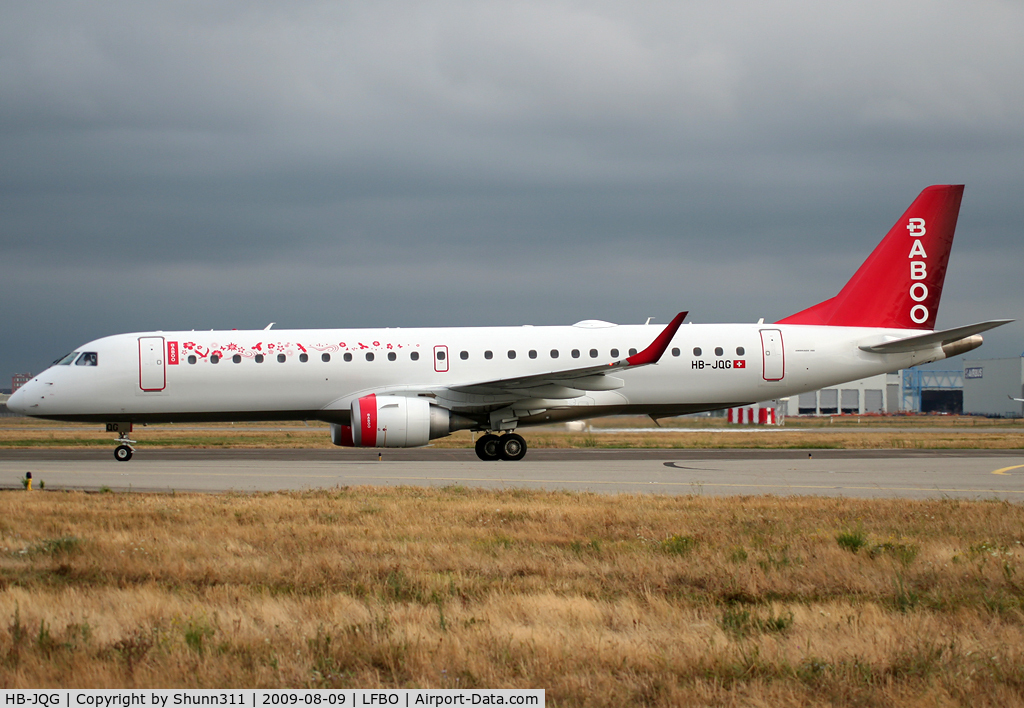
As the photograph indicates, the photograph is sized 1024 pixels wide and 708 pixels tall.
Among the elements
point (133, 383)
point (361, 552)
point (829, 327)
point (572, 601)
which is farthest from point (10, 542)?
point (829, 327)

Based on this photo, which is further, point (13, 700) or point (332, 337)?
point (332, 337)

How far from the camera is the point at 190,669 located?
508 centimetres

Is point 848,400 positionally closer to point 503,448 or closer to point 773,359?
point 773,359

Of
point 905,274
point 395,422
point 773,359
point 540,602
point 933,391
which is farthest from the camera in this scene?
point 933,391

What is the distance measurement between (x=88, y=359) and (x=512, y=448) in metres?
11.3

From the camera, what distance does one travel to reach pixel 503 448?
→ 23.6 m

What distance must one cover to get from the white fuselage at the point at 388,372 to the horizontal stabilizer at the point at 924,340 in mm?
396

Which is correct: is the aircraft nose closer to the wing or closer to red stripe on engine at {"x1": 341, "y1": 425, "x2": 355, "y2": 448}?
red stripe on engine at {"x1": 341, "y1": 425, "x2": 355, "y2": 448}

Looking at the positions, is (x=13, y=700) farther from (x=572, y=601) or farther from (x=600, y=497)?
(x=600, y=497)

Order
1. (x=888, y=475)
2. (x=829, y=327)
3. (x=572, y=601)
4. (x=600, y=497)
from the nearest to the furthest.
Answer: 1. (x=572, y=601)
2. (x=600, y=497)
3. (x=888, y=475)
4. (x=829, y=327)

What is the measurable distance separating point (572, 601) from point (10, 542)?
6.52m

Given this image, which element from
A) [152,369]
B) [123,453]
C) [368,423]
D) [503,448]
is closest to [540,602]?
[368,423]

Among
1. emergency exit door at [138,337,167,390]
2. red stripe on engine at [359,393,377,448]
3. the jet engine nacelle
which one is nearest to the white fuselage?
emergency exit door at [138,337,167,390]

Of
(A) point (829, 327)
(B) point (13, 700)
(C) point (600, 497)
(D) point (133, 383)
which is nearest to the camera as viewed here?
(B) point (13, 700)
